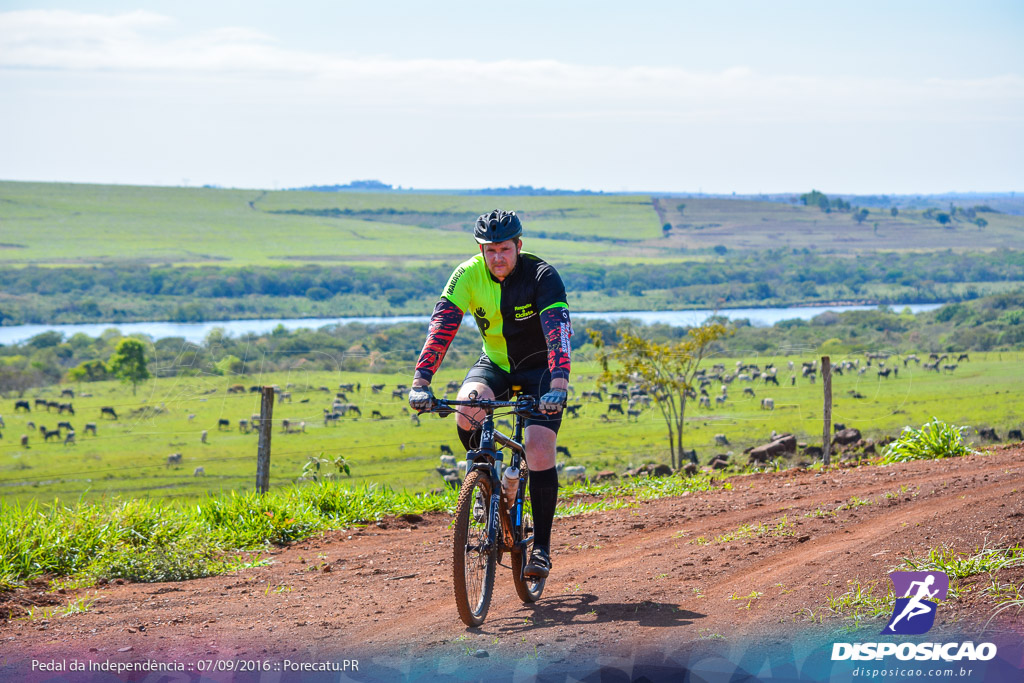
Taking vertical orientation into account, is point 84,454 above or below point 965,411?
below

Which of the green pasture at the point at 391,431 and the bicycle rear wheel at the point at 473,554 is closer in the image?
the bicycle rear wheel at the point at 473,554

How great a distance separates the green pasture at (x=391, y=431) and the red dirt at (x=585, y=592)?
10.5 metres

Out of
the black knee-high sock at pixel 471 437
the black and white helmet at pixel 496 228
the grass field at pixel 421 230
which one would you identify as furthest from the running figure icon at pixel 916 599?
the grass field at pixel 421 230

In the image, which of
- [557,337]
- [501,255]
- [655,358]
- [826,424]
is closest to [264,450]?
[501,255]

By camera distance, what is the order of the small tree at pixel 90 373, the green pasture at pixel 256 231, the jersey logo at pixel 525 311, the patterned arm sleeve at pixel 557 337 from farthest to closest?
the green pasture at pixel 256 231
the small tree at pixel 90 373
the jersey logo at pixel 525 311
the patterned arm sleeve at pixel 557 337

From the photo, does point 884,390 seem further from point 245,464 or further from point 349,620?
point 349,620

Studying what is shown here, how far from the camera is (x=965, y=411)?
1950cm

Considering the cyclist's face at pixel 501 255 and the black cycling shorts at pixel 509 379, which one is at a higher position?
the cyclist's face at pixel 501 255

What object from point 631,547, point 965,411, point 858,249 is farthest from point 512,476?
point 858,249

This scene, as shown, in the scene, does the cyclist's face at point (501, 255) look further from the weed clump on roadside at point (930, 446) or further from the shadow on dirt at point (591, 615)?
the weed clump on roadside at point (930, 446)

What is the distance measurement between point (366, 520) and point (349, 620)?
3389 millimetres

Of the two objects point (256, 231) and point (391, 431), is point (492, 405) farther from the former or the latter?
point (256, 231)

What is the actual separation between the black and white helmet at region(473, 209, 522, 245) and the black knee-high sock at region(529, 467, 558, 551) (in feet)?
4.27

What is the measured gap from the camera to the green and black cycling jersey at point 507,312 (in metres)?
5.17
